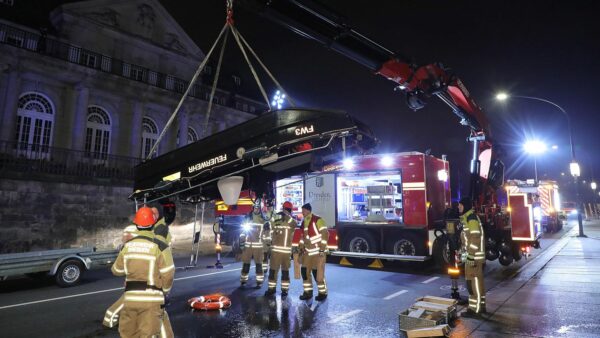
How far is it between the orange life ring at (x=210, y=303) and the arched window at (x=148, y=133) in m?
16.9

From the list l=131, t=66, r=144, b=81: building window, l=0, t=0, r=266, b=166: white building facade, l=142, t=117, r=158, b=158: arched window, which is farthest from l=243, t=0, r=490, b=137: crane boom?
l=131, t=66, r=144, b=81: building window

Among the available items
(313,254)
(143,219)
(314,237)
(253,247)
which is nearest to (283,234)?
(314,237)

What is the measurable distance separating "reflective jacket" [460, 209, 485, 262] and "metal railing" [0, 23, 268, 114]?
373 inches

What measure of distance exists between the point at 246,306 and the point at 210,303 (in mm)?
664

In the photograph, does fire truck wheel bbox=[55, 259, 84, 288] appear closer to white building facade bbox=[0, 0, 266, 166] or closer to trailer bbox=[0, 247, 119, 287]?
trailer bbox=[0, 247, 119, 287]

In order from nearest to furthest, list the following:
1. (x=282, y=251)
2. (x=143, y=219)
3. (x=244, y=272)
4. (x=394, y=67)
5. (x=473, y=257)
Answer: (x=143, y=219)
(x=473, y=257)
(x=282, y=251)
(x=394, y=67)
(x=244, y=272)

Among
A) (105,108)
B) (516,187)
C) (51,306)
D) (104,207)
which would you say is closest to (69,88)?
(105,108)

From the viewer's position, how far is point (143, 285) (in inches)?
146

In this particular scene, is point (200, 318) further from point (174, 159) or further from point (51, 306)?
point (51, 306)

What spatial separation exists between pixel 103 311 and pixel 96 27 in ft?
61.8

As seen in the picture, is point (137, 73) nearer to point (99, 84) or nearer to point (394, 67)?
point (99, 84)

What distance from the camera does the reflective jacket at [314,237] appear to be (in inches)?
286

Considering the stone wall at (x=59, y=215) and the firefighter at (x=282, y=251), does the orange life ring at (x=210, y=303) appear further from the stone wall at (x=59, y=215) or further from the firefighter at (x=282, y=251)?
the stone wall at (x=59, y=215)

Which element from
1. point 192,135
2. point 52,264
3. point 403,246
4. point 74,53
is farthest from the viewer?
point 192,135
